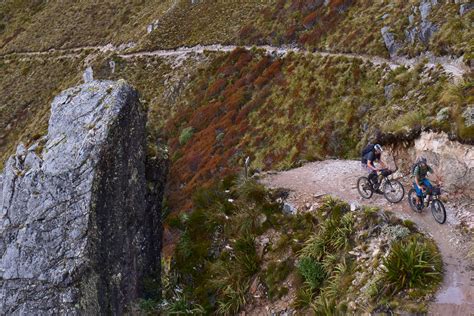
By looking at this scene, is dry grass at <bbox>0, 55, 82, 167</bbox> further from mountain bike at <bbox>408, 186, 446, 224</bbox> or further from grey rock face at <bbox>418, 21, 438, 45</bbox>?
mountain bike at <bbox>408, 186, 446, 224</bbox>

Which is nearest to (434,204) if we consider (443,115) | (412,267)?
(412,267)

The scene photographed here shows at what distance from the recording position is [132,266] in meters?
15.7

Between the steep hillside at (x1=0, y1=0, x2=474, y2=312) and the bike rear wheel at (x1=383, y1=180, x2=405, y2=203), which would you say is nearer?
the bike rear wheel at (x1=383, y1=180, x2=405, y2=203)

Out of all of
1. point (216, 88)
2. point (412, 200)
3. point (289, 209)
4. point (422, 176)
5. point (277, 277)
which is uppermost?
point (422, 176)

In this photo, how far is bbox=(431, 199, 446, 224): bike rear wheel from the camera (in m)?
12.7

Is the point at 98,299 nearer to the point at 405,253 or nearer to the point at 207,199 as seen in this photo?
the point at 207,199

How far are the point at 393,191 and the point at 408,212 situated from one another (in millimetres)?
1166

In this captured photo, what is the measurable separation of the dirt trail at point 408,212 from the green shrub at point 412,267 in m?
0.31

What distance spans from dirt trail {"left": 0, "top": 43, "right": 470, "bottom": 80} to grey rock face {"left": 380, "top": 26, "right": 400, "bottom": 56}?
75cm

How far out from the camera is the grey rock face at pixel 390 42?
32.8 m

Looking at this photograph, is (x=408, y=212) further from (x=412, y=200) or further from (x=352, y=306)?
(x=352, y=306)

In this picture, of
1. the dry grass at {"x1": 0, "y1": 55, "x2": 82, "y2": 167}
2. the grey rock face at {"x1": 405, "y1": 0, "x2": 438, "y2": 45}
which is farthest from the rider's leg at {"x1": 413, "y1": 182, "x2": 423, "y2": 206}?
the dry grass at {"x1": 0, "y1": 55, "x2": 82, "y2": 167}

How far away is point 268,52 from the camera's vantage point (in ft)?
157

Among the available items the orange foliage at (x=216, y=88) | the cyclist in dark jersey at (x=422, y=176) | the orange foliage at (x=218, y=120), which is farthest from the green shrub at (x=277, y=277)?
the orange foliage at (x=216, y=88)
